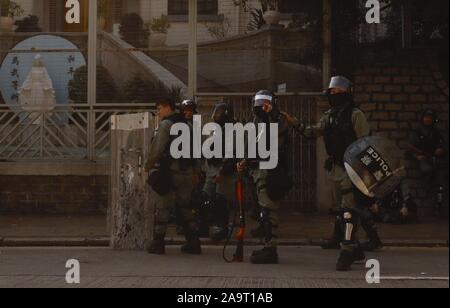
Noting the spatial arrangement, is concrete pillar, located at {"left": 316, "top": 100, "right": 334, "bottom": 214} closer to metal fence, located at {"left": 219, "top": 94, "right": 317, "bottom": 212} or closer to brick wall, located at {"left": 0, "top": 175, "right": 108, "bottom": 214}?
metal fence, located at {"left": 219, "top": 94, "right": 317, "bottom": 212}

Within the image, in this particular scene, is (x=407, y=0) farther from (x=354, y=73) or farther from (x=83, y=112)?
(x=83, y=112)

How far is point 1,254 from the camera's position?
9977 millimetres

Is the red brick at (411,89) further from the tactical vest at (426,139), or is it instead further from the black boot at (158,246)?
the black boot at (158,246)

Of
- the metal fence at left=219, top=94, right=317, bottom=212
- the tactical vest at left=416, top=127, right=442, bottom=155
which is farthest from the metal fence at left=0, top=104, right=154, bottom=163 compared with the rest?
the tactical vest at left=416, top=127, right=442, bottom=155

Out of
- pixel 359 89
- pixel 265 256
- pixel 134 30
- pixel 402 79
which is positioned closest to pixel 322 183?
pixel 359 89

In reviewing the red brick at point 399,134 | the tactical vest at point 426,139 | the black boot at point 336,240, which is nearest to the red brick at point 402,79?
the red brick at point 399,134

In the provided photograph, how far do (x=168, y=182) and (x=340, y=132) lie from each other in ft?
7.51

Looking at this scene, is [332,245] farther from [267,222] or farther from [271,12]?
[271,12]

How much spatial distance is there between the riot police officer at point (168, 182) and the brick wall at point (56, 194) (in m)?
4.21

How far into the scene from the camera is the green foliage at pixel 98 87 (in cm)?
1405

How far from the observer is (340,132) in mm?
8352

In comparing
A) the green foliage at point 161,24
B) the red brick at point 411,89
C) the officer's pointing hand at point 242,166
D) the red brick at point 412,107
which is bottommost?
the officer's pointing hand at point 242,166
